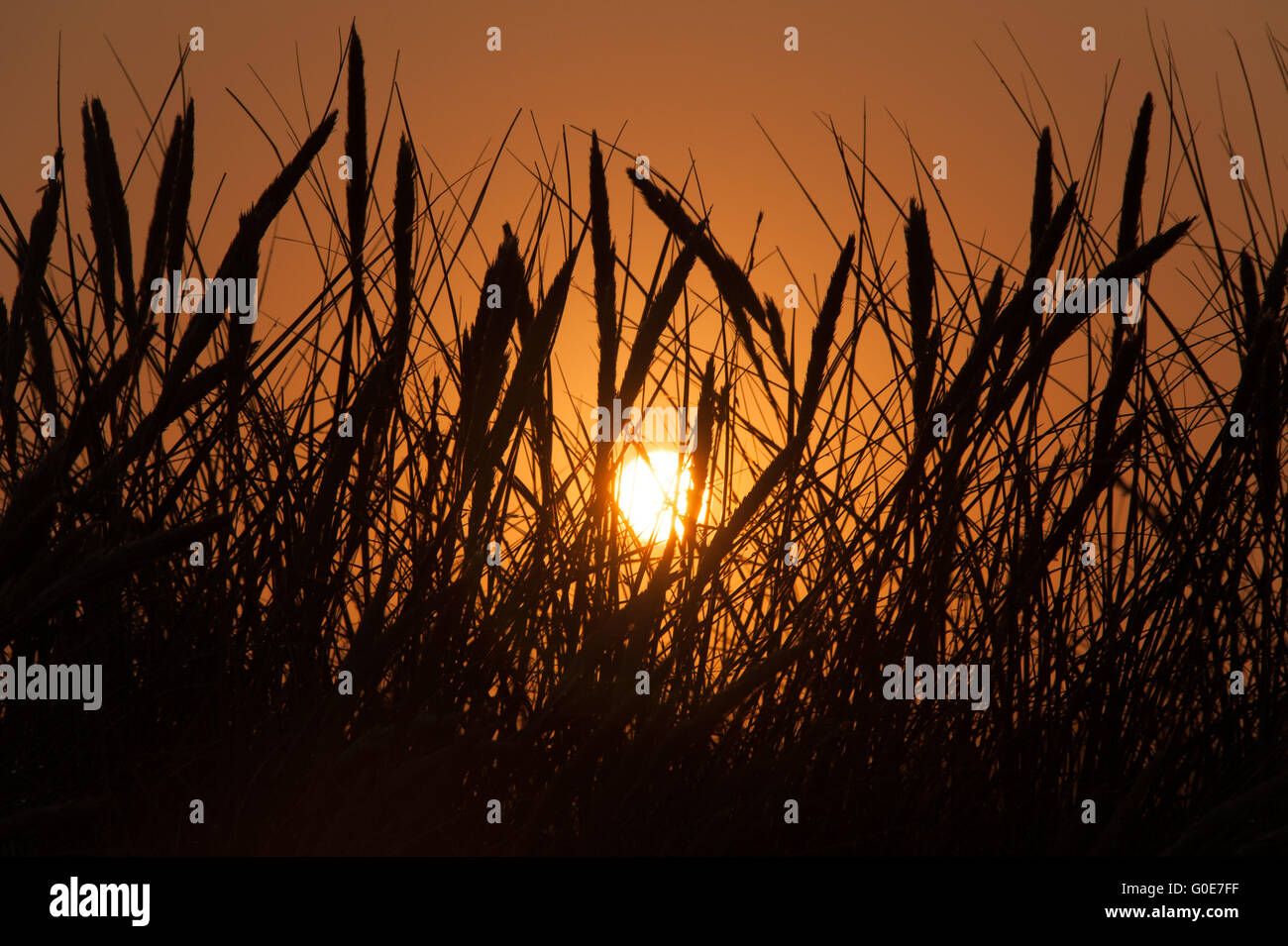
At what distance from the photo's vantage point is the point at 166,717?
2.69 feet

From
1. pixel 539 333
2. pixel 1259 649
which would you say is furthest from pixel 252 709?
pixel 1259 649

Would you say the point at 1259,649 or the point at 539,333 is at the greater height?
the point at 539,333

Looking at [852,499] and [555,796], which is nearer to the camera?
[555,796]

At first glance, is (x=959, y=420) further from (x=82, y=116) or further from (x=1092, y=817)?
(x=82, y=116)
